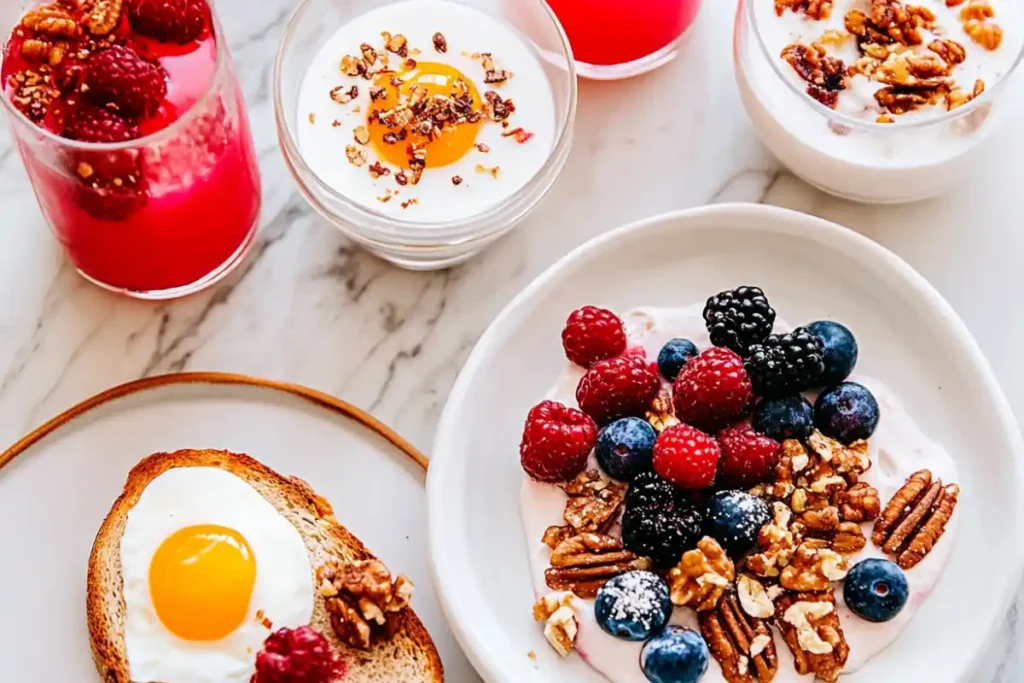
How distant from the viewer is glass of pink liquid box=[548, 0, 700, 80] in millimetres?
2160

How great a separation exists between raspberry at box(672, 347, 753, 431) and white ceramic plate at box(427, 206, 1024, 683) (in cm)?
22

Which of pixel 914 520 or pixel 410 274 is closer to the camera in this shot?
pixel 914 520

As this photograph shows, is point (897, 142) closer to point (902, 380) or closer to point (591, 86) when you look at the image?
point (902, 380)

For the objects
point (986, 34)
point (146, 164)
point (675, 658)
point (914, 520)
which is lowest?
point (675, 658)

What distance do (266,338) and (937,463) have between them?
992 millimetres

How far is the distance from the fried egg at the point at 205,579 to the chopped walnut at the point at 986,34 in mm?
1200

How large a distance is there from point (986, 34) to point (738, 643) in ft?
3.08

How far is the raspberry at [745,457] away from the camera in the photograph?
1924 millimetres

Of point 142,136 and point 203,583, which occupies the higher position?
point 142,136

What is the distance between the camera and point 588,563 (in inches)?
75.1

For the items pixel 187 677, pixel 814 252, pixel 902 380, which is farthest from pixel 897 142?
pixel 187 677

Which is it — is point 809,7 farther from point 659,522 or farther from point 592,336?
point 659,522

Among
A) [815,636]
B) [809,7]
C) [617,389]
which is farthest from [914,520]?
[809,7]

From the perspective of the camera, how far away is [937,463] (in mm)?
1991
